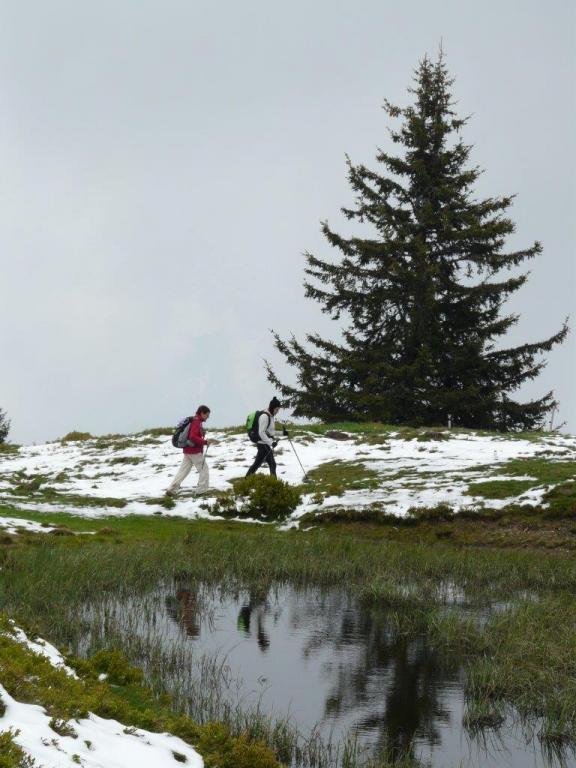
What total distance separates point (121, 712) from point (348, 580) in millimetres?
7115

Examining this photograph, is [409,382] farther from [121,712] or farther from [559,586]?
[121,712]

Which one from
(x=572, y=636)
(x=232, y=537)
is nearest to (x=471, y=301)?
(x=232, y=537)

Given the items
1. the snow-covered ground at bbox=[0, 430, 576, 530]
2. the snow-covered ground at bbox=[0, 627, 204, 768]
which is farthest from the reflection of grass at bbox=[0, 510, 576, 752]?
the snow-covered ground at bbox=[0, 627, 204, 768]

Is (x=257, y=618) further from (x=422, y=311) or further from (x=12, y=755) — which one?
(x=422, y=311)

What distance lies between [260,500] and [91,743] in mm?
14679

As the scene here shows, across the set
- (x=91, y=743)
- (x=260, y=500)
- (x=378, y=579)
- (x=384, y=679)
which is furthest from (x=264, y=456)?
(x=91, y=743)

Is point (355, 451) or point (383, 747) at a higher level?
point (355, 451)

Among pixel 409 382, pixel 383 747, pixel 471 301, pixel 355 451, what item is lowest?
pixel 383 747

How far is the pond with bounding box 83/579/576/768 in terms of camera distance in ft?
24.2

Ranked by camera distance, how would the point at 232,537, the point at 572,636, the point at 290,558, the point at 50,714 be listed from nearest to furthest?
the point at 50,714
the point at 572,636
the point at 290,558
the point at 232,537

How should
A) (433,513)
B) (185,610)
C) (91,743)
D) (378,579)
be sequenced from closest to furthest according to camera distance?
(91,743), (185,610), (378,579), (433,513)

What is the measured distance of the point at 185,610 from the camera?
11.8 metres

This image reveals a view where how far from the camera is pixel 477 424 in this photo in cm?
3941

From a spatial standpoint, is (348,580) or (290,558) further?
(290,558)
